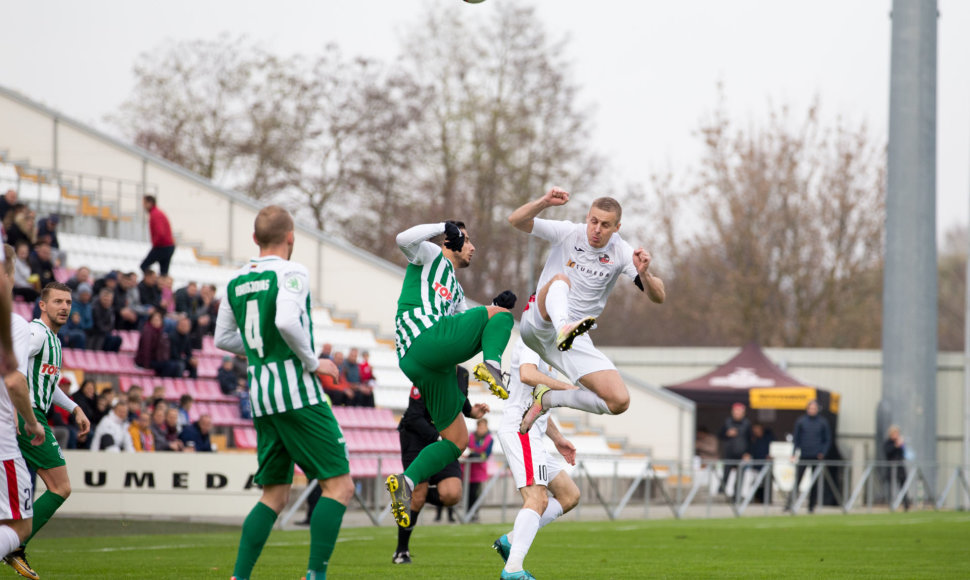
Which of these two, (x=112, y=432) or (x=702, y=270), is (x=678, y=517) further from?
(x=702, y=270)

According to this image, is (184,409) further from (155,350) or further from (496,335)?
(496,335)

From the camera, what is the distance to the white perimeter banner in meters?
16.5

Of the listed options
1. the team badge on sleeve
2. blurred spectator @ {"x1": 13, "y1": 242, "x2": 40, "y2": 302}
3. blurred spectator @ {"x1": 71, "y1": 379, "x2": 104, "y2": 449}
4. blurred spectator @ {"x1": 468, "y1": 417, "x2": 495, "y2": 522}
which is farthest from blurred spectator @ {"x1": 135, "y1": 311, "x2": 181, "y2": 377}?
the team badge on sleeve

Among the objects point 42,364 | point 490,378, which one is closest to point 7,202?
point 42,364

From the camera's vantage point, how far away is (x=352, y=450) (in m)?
22.0

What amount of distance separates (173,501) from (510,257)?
2835cm

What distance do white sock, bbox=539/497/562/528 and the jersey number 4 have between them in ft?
9.70

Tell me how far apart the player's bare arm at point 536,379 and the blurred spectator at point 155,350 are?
1180 cm

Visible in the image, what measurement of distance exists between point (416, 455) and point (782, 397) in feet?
62.3

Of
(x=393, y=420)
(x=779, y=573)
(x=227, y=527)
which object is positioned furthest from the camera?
(x=393, y=420)

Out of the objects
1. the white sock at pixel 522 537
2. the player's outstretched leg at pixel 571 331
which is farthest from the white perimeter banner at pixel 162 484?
the player's outstretched leg at pixel 571 331

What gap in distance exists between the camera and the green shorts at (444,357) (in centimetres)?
916

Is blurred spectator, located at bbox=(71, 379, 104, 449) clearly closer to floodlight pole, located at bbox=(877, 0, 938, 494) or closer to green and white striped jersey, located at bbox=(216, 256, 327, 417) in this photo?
green and white striped jersey, located at bbox=(216, 256, 327, 417)

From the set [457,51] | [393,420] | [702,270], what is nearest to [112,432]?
[393,420]
